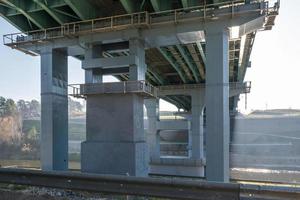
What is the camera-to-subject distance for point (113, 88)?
1552 cm

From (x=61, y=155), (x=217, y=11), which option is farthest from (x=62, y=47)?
(x=217, y=11)

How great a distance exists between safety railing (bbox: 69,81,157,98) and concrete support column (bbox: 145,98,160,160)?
781 inches

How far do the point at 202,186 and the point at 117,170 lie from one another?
10.9 metres

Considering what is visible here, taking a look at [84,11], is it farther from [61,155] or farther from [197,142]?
[197,142]

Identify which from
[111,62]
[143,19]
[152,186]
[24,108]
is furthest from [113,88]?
[24,108]

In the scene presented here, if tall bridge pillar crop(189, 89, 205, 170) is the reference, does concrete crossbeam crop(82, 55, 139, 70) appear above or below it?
above

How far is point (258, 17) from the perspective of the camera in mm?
13867

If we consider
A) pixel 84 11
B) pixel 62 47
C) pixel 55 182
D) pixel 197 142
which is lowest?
pixel 197 142

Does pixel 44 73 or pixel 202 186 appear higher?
pixel 44 73

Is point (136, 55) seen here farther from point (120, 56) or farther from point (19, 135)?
point (19, 135)

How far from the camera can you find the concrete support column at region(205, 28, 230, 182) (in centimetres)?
1412

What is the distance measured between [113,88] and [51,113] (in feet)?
18.0

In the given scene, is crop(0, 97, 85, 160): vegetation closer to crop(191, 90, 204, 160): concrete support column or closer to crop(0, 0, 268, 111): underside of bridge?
crop(191, 90, 204, 160): concrete support column

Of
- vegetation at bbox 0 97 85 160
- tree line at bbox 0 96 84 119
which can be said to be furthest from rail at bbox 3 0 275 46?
tree line at bbox 0 96 84 119
